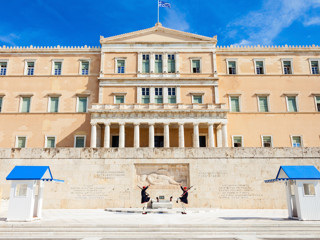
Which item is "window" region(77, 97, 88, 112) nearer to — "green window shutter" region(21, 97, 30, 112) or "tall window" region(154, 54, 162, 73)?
"green window shutter" region(21, 97, 30, 112)

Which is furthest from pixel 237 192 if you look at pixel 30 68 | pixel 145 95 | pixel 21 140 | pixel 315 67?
pixel 30 68

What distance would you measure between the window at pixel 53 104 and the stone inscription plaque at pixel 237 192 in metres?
24.3

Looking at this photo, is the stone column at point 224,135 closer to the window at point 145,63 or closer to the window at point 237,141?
the window at point 237,141

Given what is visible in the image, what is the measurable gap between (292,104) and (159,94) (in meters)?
16.6

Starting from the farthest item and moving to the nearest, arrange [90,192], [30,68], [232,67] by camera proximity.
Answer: [232,67], [30,68], [90,192]

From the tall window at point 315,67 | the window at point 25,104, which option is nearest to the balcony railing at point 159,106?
the window at point 25,104

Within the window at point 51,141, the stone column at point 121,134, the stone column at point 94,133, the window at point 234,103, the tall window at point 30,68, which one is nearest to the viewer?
the stone column at point 121,134

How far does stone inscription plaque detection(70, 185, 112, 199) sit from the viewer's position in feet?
55.1

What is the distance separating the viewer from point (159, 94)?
111ft

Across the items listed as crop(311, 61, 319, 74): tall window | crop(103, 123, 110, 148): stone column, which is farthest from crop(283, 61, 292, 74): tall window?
crop(103, 123, 110, 148): stone column

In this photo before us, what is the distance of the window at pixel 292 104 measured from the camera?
34062mm

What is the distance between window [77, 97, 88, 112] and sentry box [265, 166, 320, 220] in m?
26.3

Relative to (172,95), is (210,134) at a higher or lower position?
lower

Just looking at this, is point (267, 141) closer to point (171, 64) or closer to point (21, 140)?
point (171, 64)
